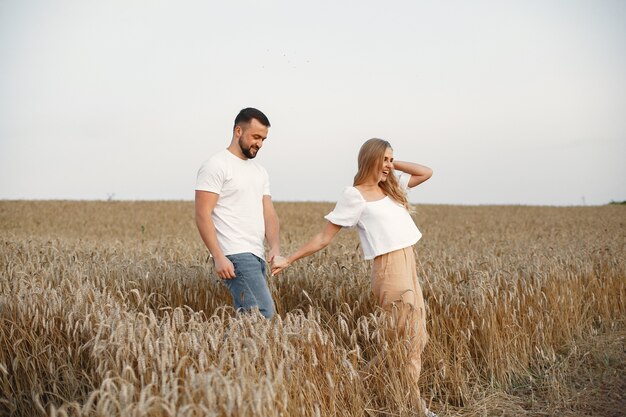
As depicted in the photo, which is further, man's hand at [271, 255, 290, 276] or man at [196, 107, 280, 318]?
man's hand at [271, 255, 290, 276]

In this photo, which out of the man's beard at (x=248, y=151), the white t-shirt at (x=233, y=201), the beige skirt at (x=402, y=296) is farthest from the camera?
the man's beard at (x=248, y=151)

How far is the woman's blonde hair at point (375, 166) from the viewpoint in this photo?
13.8 feet

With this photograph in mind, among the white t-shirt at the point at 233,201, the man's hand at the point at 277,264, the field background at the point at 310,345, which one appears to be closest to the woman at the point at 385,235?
the field background at the point at 310,345

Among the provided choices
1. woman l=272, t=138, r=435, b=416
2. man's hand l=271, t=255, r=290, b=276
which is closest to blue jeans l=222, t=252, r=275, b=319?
man's hand l=271, t=255, r=290, b=276

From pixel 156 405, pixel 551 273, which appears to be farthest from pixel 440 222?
pixel 156 405

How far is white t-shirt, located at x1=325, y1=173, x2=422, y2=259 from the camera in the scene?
4199mm

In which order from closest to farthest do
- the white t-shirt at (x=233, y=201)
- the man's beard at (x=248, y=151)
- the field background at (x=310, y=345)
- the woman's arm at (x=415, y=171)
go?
the field background at (x=310, y=345), the white t-shirt at (x=233, y=201), the man's beard at (x=248, y=151), the woman's arm at (x=415, y=171)

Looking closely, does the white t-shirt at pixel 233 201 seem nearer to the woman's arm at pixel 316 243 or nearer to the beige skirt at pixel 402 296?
the woman's arm at pixel 316 243

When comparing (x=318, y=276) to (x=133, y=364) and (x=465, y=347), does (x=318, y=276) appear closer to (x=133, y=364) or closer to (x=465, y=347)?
(x=465, y=347)

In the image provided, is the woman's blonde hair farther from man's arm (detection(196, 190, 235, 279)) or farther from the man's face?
man's arm (detection(196, 190, 235, 279))

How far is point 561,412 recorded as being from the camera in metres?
4.83

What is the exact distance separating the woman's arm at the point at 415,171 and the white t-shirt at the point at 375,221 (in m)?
0.51

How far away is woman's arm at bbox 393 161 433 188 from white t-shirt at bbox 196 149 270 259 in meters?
1.20

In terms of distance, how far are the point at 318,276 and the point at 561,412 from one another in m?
2.70
